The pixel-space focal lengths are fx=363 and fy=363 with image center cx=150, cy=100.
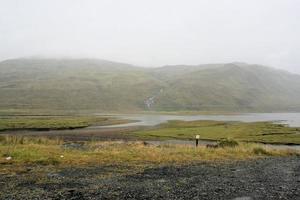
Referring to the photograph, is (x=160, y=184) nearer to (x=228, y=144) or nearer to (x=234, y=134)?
(x=228, y=144)

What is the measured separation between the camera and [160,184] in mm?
18203

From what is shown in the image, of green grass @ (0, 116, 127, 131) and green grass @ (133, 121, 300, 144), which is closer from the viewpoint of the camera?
green grass @ (133, 121, 300, 144)

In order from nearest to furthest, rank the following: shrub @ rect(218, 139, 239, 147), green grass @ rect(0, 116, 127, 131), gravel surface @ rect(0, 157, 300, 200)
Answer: gravel surface @ rect(0, 157, 300, 200) < shrub @ rect(218, 139, 239, 147) < green grass @ rect(0, 116, 127, 131)

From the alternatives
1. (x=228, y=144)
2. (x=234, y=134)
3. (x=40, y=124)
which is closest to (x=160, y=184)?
(x=228, y=144)

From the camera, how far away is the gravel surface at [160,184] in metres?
15.9

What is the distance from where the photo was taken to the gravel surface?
15867 mm

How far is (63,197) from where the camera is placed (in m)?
15.2

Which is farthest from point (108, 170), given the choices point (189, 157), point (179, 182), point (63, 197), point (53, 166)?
point (189, 157)

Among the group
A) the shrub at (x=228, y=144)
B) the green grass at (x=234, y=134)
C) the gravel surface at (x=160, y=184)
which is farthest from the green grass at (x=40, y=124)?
the gravel surface at (x=160, y=184)

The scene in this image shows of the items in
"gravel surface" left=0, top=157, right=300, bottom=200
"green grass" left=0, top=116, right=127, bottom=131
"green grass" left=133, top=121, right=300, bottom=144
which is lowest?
"green grass" left=133, top=121, right=300, bottom=144

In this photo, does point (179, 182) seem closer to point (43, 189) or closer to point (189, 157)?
point (43, 189)

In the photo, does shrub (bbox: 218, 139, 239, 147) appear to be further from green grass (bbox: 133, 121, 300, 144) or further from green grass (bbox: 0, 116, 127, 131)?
green grass (bbox: 0, 116, 127, 131)

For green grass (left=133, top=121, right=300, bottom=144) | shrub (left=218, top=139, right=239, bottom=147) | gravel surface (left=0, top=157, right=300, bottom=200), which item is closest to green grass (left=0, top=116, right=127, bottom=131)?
green grass (left=133, top=121, right=300, bottom=144)

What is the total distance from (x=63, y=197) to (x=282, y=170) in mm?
15537
